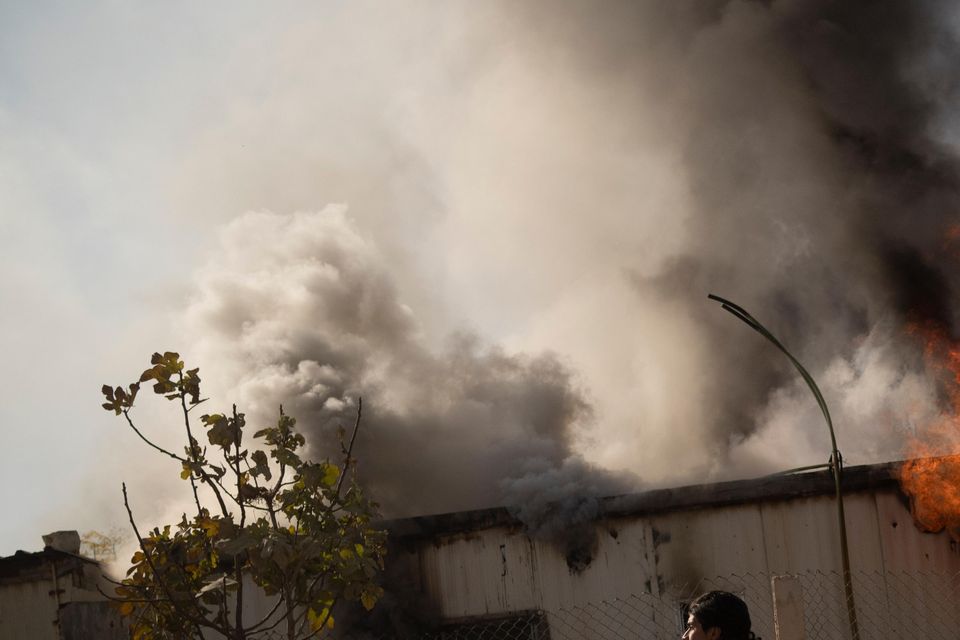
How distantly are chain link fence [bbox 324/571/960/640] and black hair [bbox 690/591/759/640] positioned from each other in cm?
635

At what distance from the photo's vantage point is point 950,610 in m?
10.3

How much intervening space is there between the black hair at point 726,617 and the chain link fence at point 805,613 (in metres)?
6.35

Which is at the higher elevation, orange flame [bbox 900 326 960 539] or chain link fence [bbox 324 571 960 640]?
orange flame [bbox 900 326 960 539]

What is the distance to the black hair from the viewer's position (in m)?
3.73

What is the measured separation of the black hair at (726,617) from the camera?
373 centimetres

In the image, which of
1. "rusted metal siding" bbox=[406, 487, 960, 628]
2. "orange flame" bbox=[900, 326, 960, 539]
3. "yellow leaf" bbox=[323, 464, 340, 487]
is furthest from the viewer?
"rusted metal siding" bbox=[406, 487, 960, 628]

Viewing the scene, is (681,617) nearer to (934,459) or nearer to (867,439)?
(934,459)

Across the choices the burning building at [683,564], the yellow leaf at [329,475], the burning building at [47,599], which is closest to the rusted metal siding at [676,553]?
the burning building at [683,564]

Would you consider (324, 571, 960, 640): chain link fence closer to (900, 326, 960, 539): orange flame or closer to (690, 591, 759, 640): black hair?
(900, 326, 960, 539): orange flame

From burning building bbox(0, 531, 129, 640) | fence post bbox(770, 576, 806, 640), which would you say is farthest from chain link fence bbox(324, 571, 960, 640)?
fence post bbox(770, 576, 806, 640)

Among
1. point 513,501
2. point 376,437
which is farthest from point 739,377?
point 513,501

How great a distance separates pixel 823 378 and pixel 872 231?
436 cm

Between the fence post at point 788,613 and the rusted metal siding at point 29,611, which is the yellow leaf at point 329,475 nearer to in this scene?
the fence post at point 788,613

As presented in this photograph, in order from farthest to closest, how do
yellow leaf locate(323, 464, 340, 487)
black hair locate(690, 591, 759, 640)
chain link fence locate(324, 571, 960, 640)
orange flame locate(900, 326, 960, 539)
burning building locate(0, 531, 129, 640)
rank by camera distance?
burning building locate(0, 531, 129, 640) → chain link fence locate(324, 571, 960, 640) → orange flame locate(900, 326, 960, 539) → yellow leaf locate(323, 464, 340, 487) → black hair locate(690, 591, 759, 640)
